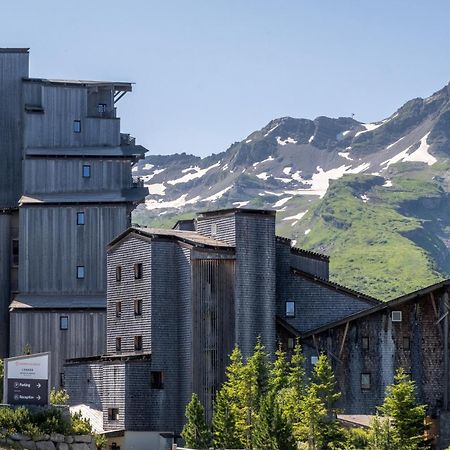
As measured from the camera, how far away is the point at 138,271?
93.7 meters

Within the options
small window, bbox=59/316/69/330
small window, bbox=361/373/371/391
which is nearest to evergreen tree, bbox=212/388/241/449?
small window, bbox=361/373/371/391

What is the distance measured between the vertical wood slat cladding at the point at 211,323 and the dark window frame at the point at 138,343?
471 centimetres

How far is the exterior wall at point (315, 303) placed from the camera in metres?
97.8

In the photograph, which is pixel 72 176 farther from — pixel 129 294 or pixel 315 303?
pixel 315 303

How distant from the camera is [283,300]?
98125 millimetres

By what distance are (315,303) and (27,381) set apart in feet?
110

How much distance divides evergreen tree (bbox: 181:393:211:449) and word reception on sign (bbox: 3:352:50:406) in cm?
1255

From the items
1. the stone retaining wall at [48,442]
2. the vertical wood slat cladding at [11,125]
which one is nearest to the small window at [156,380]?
the stone retaining wall at [48,442]

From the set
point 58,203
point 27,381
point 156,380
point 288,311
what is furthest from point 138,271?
point 27,381

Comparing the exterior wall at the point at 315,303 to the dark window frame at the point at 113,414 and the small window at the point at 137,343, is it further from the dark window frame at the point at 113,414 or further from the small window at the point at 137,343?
the dark window frame at the point at 113,414

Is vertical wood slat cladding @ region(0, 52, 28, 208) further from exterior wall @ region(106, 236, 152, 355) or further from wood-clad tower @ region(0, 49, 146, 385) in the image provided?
exterior wall @ region(106, 236, 152, 355)

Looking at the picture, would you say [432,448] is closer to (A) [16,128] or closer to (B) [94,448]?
(B) [94,448]

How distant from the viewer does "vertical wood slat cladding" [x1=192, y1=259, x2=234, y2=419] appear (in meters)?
89.8

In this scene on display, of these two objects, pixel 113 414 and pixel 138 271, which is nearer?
pixel 113 414
